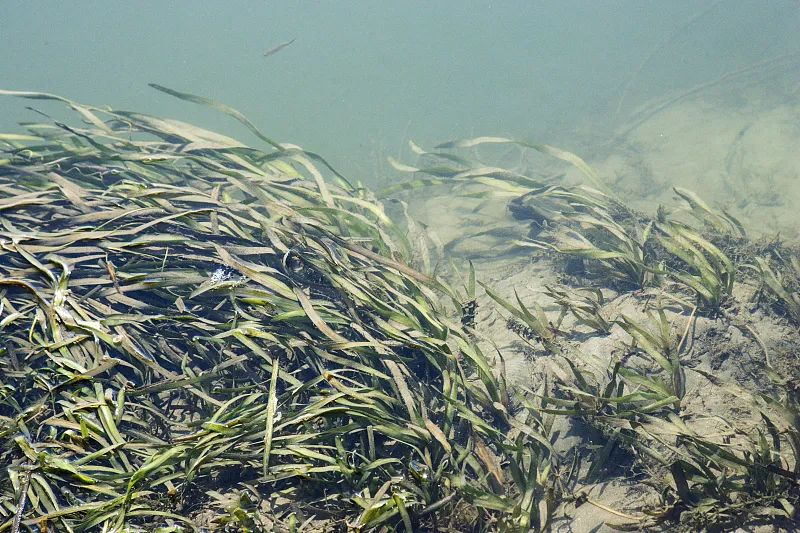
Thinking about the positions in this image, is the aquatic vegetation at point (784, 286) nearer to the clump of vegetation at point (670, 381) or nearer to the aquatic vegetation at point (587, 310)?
the clump of vegetation at point (670, 381)

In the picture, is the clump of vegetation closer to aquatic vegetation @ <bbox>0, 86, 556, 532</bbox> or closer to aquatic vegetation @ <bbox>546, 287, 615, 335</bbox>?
aquatic vegetation @ <bbox>546, 287, 615, 335</bbox>

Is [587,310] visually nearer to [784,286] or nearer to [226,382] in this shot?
[784,286]

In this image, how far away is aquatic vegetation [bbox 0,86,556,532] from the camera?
6.15ft

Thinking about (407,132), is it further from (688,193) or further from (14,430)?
(14,430)

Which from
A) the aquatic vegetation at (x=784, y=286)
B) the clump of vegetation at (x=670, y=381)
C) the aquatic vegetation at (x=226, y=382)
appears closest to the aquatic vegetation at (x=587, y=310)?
the clump of vegetation at (x=670, y=381)

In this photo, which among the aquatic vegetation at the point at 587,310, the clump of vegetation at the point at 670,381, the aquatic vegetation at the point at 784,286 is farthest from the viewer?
the aquatic vegetation at the point at 587,310

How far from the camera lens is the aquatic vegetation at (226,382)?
73.9 inches

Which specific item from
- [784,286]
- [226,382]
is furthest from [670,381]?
[226,382]

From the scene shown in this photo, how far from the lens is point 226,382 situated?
7.97 feet

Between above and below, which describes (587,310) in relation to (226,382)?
above

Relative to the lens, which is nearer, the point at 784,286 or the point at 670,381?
the point at 670,381

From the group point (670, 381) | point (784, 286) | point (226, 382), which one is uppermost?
point (784, 286)

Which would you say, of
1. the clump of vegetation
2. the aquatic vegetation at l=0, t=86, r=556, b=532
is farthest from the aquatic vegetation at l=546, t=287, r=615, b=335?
the aquatic vegetation at l=0, t=86, r=556, b=532

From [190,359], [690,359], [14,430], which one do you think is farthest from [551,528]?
[14,430]
